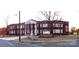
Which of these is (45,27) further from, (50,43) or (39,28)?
(50,43)

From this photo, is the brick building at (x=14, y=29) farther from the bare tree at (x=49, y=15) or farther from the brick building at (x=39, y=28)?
the bare tree at (x=49, y=15)

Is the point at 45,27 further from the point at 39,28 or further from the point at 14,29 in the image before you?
the point at 14,29

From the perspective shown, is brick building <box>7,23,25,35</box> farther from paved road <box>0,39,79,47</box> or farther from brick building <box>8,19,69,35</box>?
paved road <box>0,39,79,47</box>

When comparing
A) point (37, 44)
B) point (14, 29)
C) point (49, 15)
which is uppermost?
point (49, 15)

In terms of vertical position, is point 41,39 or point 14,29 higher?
point 14,29

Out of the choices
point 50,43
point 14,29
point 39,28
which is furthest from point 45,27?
point 14,29

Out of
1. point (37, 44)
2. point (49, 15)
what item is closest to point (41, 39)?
point (37, 44)

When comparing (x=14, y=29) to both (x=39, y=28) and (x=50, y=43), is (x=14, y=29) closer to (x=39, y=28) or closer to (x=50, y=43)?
(x=39, y=28)

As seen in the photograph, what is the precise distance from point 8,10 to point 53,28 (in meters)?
0.58

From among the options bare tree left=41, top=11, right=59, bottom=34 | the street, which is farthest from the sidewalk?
bare tree left=41, top=11, right=59, bottom=34

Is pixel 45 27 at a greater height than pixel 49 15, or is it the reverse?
pixel 49 15

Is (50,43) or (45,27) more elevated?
(45,27)
